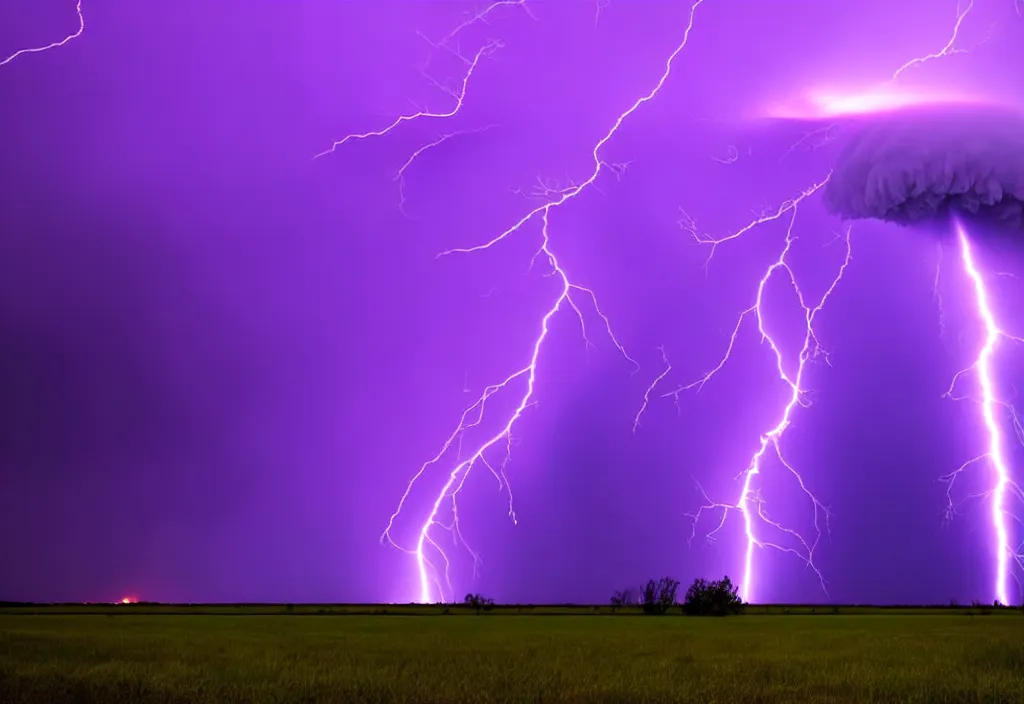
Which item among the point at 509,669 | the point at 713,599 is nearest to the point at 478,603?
the point at 713,599

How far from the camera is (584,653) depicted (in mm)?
8828

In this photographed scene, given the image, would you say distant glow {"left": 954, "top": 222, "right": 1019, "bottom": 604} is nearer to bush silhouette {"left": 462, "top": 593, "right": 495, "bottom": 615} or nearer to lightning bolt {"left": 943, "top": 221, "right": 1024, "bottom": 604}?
lightning bolt {"left": 943, "top": 221, "right": 1024, "bottom": 604}

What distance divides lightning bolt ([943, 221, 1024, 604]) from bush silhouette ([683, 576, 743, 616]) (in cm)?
607

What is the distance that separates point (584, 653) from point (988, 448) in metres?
16.7

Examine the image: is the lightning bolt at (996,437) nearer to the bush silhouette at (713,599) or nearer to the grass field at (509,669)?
the bush silhouette at (713,599)

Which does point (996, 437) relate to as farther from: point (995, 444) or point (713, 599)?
point (713, 599)

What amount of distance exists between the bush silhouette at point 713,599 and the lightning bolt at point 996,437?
19.9ft

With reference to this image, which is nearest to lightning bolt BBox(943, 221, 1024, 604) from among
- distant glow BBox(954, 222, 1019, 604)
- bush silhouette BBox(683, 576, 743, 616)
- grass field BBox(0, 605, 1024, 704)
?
distant glow BBox(954, 222, 1019, 604)

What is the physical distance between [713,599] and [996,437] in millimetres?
8393

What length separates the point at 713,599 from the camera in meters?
22.8

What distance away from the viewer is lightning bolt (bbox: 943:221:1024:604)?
20859mm

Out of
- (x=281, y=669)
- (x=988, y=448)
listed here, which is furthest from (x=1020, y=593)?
(x=281, y=669)

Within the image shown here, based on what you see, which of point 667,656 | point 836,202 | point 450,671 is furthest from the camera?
point 836,202

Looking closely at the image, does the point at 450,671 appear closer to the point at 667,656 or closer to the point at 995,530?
the point at 667,656
